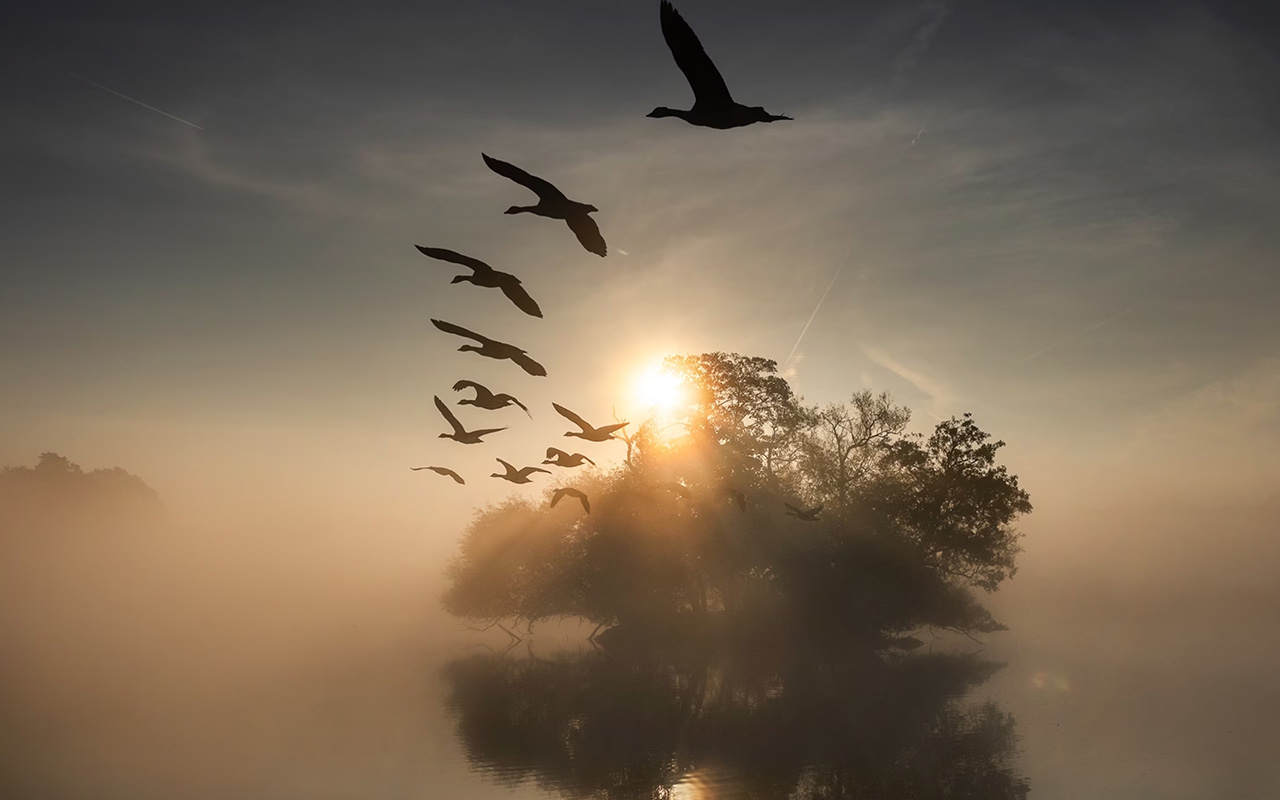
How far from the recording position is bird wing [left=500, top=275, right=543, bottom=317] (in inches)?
396

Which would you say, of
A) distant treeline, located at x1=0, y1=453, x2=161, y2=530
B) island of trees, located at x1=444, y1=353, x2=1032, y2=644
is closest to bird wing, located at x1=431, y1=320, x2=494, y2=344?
island of trees, located at x1=444, y1=353, x2=1032, y2=644

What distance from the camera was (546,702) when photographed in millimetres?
47281

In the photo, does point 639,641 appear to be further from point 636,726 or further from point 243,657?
point 243,657

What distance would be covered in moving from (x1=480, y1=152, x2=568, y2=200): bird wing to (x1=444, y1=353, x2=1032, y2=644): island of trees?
148 ft

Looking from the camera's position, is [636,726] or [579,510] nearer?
[636,726]

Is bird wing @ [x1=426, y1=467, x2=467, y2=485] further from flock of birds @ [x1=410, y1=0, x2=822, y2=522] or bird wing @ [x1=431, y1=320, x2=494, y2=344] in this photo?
bird wing @ [x1=431, y1=320, x2=494, y2=344]

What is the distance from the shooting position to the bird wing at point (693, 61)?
6.64 meters

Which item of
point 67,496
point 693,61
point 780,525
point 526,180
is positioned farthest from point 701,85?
point 67,496

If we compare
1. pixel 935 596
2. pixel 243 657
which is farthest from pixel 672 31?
pixel 243 657

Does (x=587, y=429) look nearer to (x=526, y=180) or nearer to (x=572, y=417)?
(x=572, y=417)

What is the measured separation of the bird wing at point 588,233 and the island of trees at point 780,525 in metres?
44.9

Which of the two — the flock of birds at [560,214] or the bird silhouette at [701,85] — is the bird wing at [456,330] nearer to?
the flock of birds at [560,214]

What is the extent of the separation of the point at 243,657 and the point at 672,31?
86280 mm

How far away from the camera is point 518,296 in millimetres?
10203
